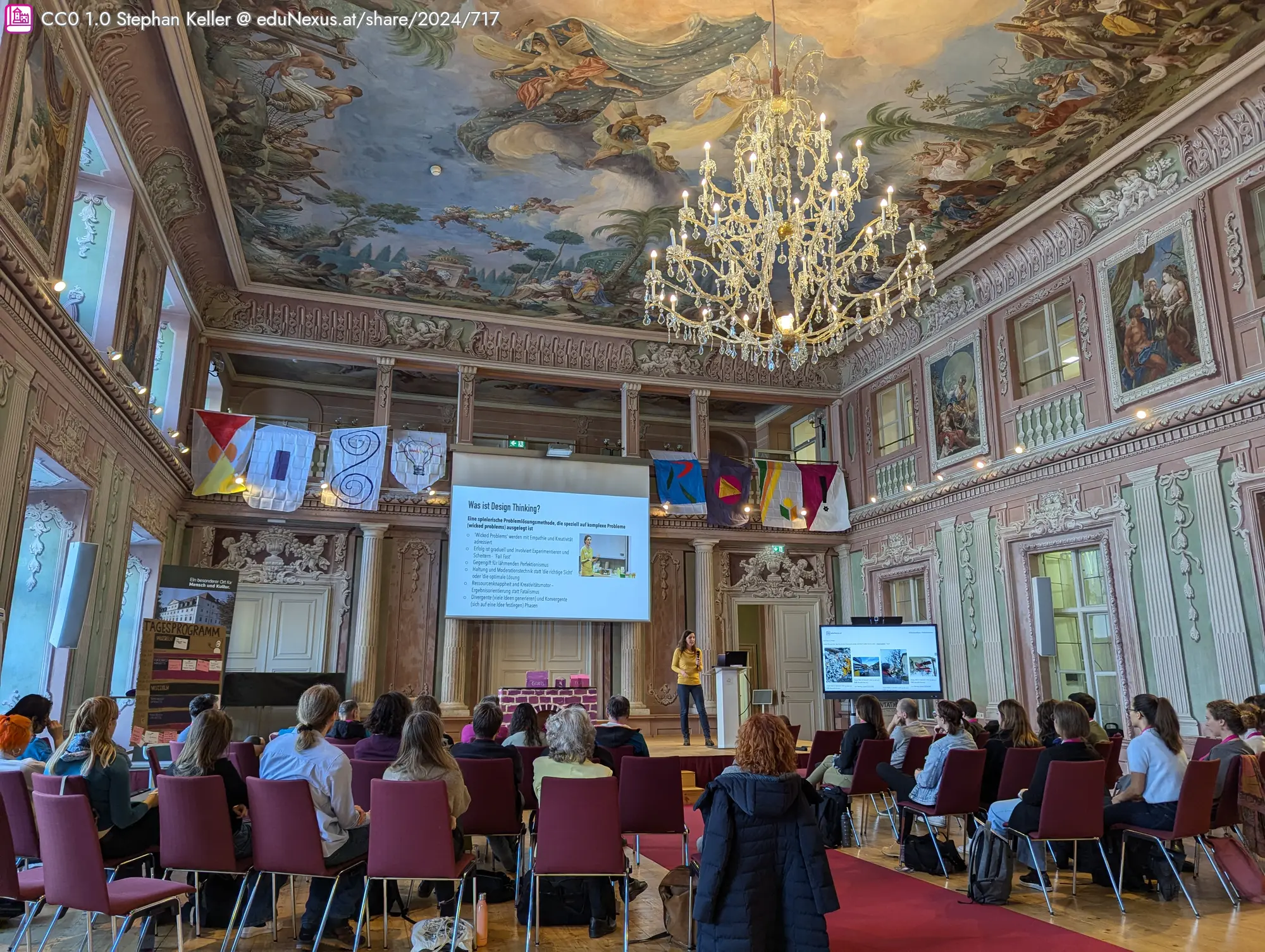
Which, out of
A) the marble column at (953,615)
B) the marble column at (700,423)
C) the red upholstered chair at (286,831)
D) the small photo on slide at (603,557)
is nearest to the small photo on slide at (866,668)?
the marble column at (953,615)

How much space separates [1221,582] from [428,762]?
7187 millimetres

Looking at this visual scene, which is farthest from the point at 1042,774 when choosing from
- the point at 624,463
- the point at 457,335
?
the point at 457,335

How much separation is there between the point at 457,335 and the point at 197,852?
963 cm

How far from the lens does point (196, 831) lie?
3822 mm

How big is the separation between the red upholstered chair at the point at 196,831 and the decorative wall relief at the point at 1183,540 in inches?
316

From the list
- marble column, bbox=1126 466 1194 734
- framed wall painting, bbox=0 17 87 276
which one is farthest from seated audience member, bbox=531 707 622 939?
marble column, bbox=1126 466 1194 734

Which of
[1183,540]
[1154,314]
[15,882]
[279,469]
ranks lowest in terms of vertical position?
[15,882]

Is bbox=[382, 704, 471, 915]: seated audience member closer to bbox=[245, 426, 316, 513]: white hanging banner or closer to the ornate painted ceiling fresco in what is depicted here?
the ornate painted ceiling fresco

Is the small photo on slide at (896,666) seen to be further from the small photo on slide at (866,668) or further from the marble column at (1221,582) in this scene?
the marble column at (1221,582)

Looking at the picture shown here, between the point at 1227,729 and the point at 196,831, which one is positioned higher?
the point at 1227,729

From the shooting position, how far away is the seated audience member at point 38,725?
4707 millimetres

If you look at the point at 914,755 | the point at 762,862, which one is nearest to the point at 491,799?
the point at 762,862

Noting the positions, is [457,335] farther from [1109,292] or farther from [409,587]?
[1109,292]

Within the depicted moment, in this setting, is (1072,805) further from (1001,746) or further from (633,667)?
(633,667)
